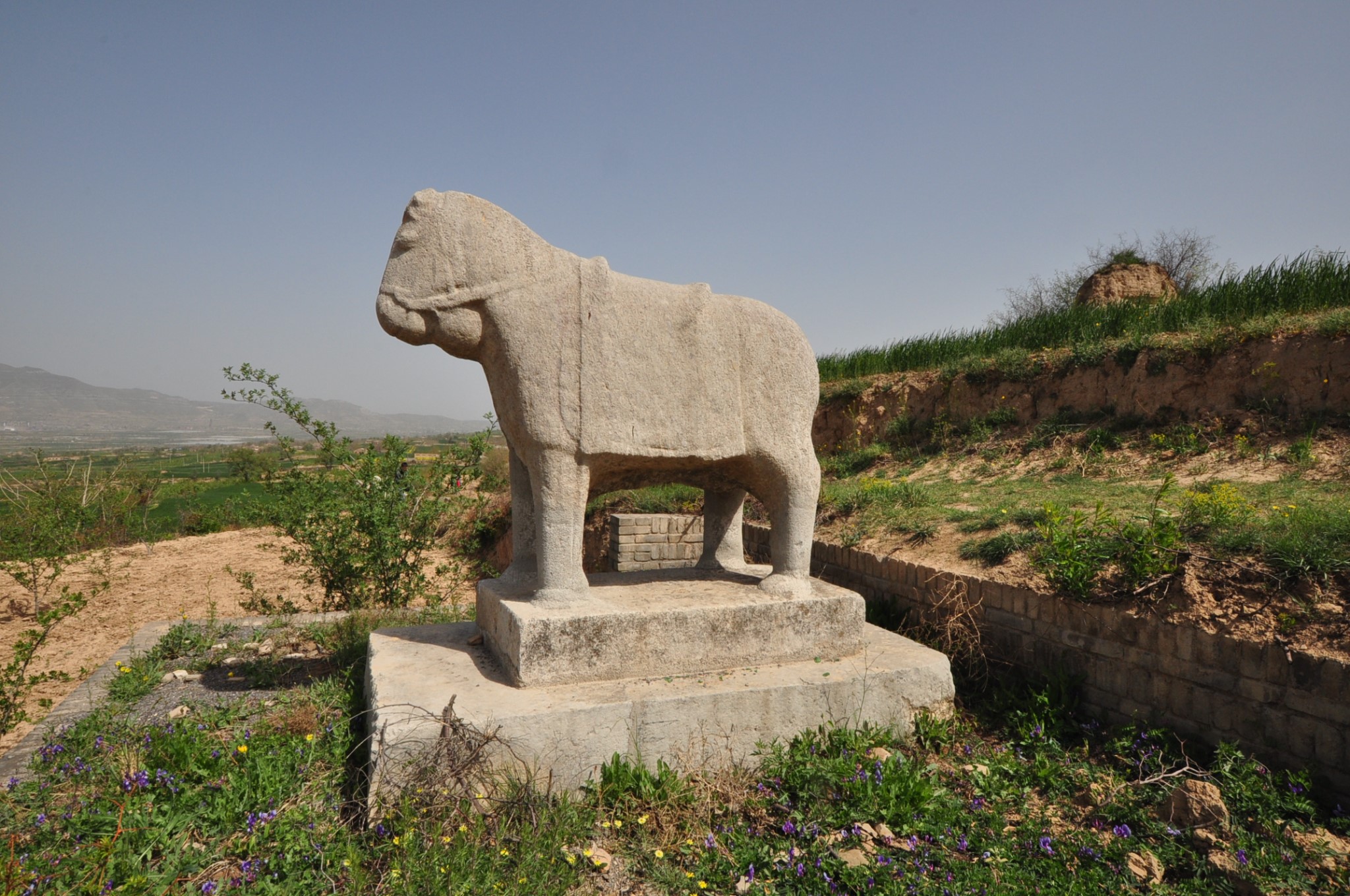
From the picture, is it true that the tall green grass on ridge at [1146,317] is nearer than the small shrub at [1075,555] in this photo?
No

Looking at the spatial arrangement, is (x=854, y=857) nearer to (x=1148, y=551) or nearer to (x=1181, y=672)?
(x=1181, y=672)

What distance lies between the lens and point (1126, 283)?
13094 mm

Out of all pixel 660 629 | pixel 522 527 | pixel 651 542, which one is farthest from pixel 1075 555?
pixel 651 542

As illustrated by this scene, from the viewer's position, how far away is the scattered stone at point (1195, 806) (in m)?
2.97

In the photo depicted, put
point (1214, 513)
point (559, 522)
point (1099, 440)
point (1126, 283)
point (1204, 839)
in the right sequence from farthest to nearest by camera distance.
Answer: point (1126, 283)
point (1099, 440)
point (1214, 513)
point (559, 522)
point (1204, 839)

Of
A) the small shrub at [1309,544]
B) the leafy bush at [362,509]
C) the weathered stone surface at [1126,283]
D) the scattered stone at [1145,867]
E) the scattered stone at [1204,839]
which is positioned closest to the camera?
the scattered stone at [1145,867]

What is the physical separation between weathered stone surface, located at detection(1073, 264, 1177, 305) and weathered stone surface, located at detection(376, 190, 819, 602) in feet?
38.0

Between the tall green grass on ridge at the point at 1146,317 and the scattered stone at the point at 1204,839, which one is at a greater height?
the tall green grass on ridge at the point at 1146,317

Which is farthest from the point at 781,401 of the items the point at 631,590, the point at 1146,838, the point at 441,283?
the point at 1146,838

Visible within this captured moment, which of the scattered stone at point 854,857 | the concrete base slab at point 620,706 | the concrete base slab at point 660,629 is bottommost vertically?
the scattered stone at point 854,857

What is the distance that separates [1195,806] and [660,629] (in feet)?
7.96

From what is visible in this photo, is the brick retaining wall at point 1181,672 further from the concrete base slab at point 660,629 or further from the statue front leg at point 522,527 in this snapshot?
the statue front leg at point 522,527

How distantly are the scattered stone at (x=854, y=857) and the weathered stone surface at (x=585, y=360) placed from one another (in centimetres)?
132

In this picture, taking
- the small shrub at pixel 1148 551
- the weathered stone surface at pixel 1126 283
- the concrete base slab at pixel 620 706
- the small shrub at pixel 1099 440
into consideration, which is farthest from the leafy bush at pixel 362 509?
the weathered stone surface at pixel 1126 283
